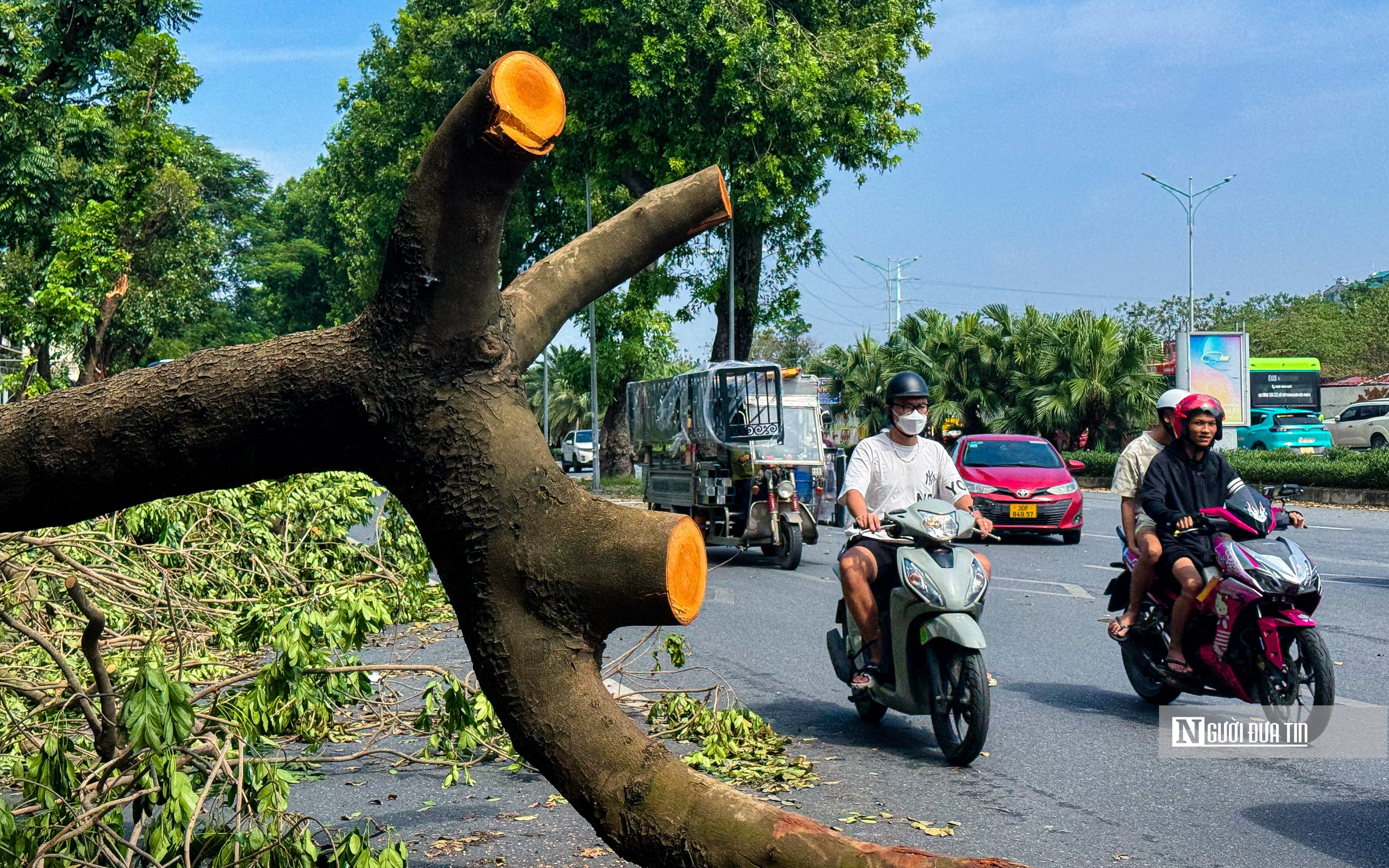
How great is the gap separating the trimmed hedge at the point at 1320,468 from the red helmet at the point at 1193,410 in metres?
17.3

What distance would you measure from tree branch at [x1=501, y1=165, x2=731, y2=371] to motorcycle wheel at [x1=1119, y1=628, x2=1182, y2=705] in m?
4.91

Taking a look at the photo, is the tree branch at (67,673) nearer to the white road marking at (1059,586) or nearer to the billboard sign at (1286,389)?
the white road marking at (1059,586)

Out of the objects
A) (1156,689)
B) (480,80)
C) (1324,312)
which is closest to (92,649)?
(480,80)

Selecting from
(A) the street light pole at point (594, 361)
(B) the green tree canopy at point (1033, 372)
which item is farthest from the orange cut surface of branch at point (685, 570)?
(B) the green tree canopy at point (1033, 372)

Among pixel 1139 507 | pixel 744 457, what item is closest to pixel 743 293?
pixel 744 457

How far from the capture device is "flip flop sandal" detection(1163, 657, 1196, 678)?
260 inches

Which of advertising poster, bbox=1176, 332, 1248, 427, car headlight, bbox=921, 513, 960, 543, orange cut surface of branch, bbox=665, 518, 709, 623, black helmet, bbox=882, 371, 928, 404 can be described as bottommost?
car headlight, bbox=921, 513, 960, 543

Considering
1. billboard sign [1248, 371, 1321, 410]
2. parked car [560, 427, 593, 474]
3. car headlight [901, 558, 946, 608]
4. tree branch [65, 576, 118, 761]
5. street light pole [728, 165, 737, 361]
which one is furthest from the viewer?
parked car [560, 427, 593, 474]

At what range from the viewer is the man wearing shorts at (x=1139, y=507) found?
6.84m

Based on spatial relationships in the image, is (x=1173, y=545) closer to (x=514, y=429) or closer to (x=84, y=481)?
(x=514, y=429)

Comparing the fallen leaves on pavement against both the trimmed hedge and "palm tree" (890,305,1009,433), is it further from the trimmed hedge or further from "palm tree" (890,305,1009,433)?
"palm tree" (890,305,1009,433)

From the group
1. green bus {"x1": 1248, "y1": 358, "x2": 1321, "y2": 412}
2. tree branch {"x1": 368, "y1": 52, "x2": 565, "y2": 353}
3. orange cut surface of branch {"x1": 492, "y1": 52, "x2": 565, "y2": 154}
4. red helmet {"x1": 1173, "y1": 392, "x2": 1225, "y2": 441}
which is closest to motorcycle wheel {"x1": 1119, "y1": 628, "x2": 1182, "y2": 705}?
red helmet {"x1": 1173, "y1": 392, "x2": 1225, "y2": 441}

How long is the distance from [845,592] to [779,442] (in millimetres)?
10981

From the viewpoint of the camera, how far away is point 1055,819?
16.8ft
